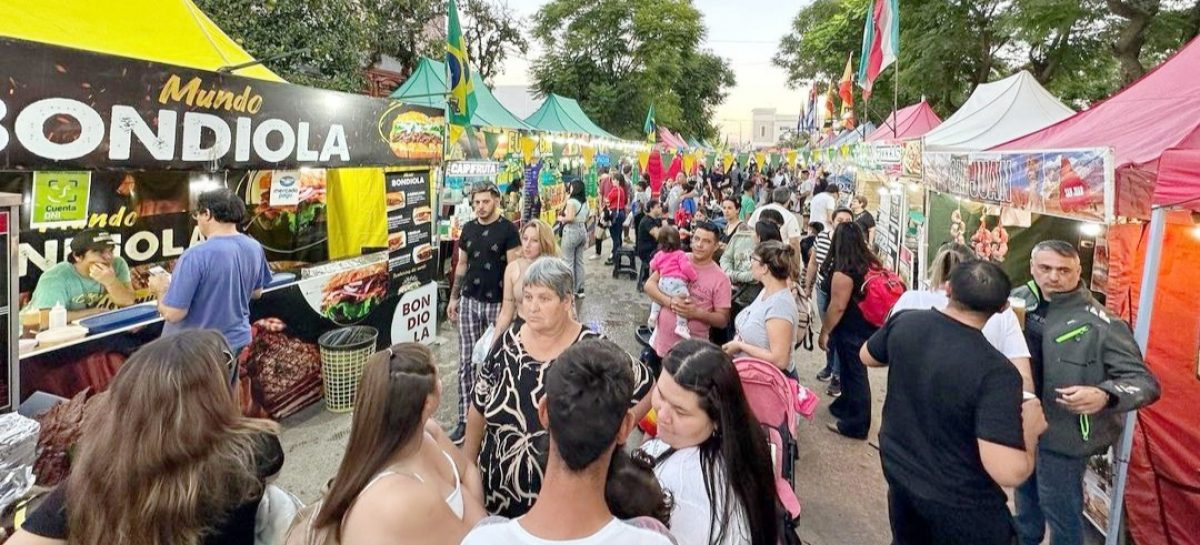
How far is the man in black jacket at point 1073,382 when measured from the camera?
269cm

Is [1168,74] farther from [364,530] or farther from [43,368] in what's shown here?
[43,368]

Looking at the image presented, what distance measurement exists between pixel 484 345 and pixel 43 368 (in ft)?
8.41

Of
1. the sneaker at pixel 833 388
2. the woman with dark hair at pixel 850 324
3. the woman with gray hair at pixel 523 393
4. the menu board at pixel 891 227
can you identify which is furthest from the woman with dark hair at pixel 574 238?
the woman with gray hair at pixel 523 393

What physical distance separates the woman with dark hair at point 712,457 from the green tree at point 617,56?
3442 cm

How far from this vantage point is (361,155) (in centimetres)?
562

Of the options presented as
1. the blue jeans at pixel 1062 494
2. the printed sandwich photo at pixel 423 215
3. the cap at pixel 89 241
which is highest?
the printed sandwich photo at pixel 423 215

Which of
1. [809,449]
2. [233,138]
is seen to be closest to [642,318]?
[809,449]

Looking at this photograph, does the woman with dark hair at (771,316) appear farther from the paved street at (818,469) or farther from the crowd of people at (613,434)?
the paved street at (818,469)

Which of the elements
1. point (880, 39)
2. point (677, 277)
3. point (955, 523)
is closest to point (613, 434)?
point (955, 523)

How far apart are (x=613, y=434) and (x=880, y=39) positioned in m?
9.58

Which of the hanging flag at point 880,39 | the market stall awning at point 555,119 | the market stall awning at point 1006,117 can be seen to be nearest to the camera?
the market stall awning at point 1006,117

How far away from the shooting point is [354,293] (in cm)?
570

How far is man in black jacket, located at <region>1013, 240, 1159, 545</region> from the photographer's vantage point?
269 cm

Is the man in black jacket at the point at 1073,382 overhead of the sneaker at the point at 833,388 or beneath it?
overhead
